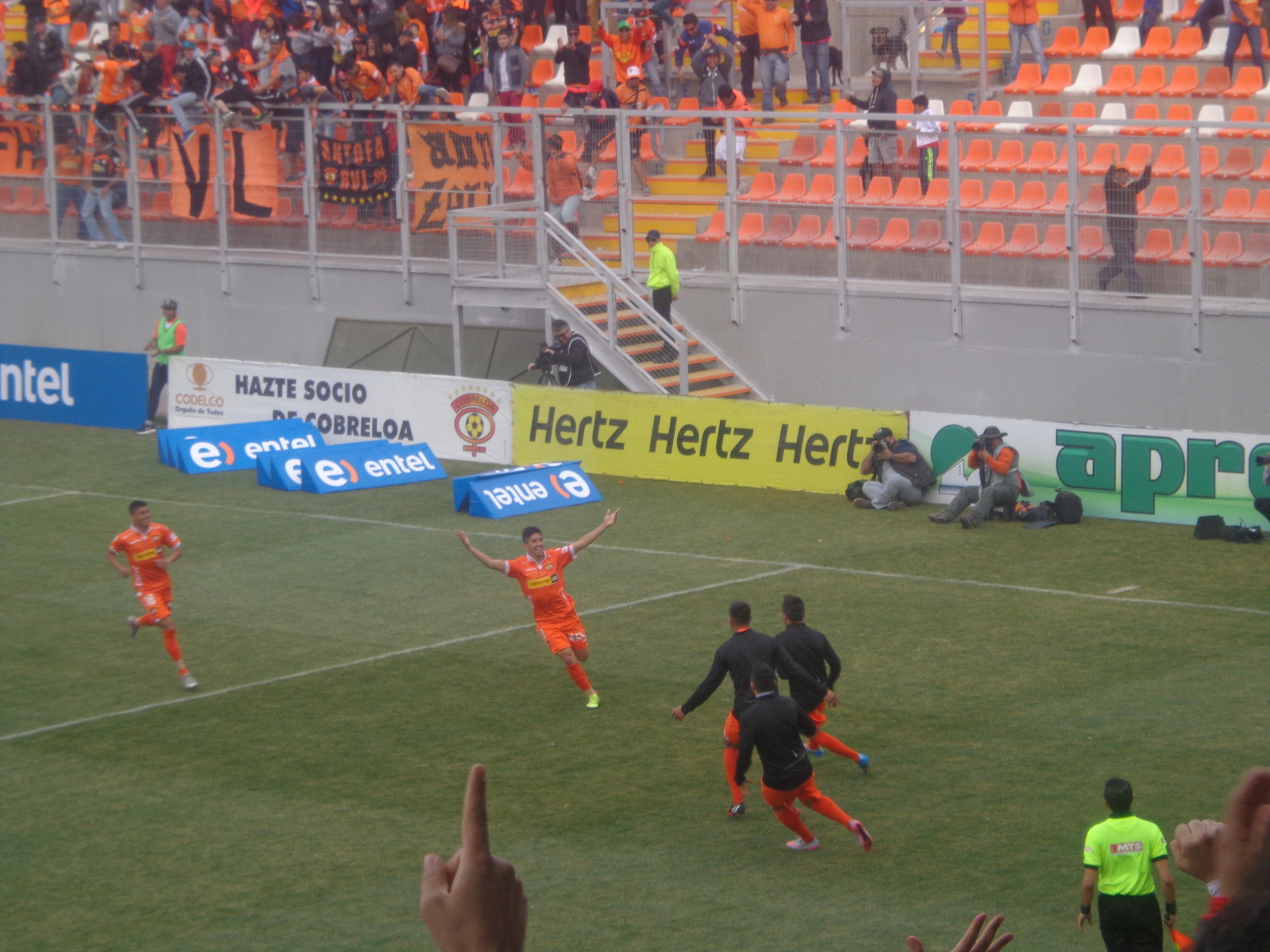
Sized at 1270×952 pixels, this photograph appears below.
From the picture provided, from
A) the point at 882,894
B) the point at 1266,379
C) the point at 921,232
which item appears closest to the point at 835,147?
the point at 921,232

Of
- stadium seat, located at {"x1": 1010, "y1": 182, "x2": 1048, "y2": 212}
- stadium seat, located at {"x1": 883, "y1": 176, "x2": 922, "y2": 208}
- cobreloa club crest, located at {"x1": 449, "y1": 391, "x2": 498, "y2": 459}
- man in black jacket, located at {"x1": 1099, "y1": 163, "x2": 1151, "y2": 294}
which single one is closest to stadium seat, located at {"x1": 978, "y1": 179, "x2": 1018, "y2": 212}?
stadium seat, located at {"x1": 1010, "y1": 182, "x2": 1048, "y2": 212}

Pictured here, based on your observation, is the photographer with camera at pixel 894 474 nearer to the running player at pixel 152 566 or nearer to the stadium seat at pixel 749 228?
the stadium seat at pixel 749 228

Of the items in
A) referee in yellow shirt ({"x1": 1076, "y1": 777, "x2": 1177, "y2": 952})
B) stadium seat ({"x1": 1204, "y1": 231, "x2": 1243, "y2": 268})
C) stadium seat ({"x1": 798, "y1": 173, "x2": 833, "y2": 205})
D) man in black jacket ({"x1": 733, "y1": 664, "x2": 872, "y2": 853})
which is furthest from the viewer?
stadium seat ({"x1": 798, "y1": 173, "x2": 833, "y2": 205})

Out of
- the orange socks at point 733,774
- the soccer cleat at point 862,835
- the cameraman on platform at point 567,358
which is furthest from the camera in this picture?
the cameraman on platform at point 567,358

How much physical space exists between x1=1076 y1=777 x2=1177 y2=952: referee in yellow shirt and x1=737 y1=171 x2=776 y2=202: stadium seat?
17798 millimetres

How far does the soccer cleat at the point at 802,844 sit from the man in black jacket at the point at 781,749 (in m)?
0.31

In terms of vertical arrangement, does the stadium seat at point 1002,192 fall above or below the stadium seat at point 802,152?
below

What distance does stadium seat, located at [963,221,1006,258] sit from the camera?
23.3m

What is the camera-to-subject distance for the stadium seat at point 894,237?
24.1 m

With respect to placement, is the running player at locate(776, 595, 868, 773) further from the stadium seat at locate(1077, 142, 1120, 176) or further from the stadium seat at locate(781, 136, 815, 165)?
the stadium seat at locate(781, 136, 815, 165)

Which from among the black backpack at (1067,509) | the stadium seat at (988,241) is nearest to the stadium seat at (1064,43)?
the stadium seat at (988,241)

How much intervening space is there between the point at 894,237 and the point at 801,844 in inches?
580

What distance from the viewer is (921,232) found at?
24.0 meters

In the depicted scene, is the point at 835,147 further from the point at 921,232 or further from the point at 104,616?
the point at 104,616
